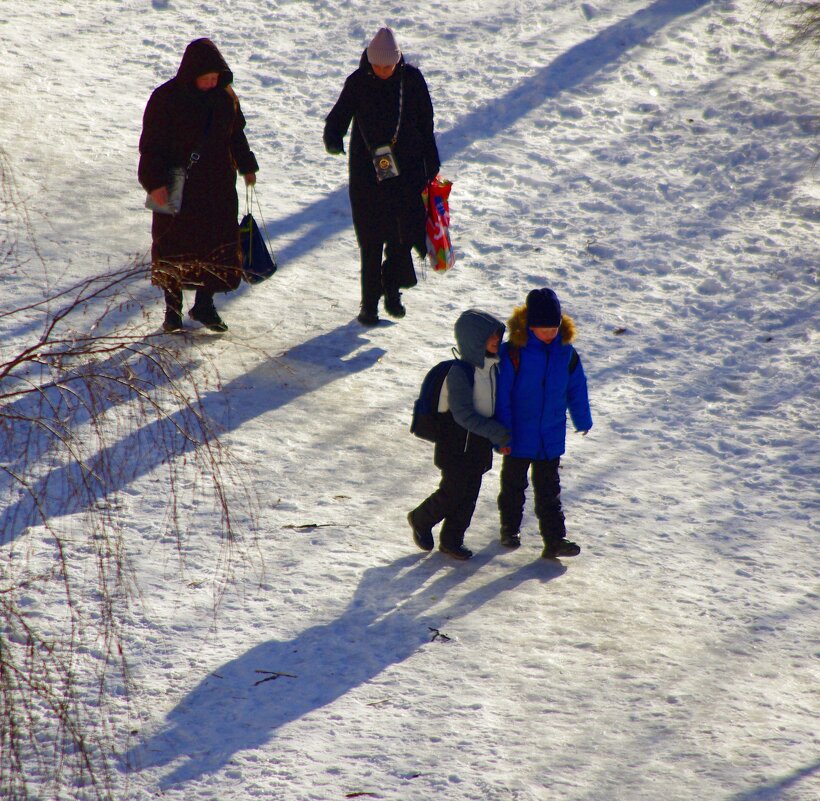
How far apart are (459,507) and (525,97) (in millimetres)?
6859

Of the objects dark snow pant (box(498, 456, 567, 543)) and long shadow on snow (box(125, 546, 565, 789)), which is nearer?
long shadow on snow (box(125, 546, 565, 789))

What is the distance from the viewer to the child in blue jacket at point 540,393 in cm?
526

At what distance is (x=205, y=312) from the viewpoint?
708 centimetres

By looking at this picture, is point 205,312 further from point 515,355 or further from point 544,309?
point 544,309

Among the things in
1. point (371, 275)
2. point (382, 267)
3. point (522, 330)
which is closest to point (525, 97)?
point (382, 267)

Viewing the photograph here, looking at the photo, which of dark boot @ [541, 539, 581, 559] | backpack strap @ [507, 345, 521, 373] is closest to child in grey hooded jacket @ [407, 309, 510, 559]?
backpack strap @ [507, 345, 521, 373]

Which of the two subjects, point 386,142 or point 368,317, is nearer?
point 386,142

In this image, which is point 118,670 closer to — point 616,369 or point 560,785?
point 560,785

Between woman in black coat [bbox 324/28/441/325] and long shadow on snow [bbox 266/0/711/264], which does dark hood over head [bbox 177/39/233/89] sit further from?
long shadow on snow [bbox 266/0/711/264]

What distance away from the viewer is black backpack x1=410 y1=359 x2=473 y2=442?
536 centimetres

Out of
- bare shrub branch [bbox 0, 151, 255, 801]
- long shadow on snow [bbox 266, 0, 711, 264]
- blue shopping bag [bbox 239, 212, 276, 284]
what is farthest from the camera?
long shadow on snow [bbox 266, 0, 711, 264]

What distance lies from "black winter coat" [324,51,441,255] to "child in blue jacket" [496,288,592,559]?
2.13m

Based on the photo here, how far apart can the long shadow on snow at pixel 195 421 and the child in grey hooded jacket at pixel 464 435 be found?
1258 millimetres

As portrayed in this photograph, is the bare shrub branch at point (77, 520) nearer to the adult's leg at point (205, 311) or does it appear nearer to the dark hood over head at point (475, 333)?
the adult's leg at point (205, 311)
